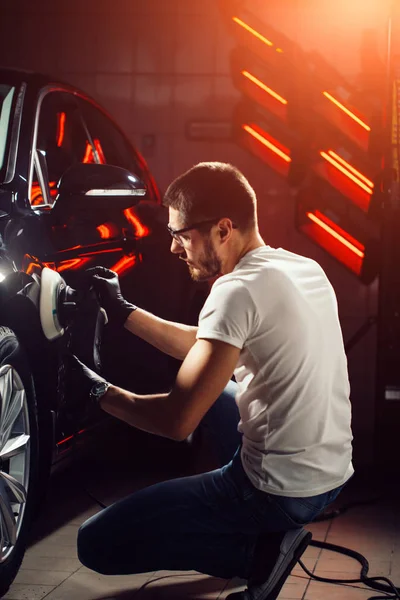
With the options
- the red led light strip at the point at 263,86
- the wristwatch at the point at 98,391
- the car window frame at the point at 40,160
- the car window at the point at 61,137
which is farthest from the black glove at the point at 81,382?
the red led light strip at the point at 263,86

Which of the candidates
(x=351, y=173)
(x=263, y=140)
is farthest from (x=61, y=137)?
(x=351, y=173)

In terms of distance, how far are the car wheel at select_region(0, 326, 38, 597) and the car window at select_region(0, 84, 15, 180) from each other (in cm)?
85

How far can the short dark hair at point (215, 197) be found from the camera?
2.51 metres

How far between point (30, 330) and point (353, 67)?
4049mm

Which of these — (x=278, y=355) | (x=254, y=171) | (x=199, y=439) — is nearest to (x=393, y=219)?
(x=199, y=439)

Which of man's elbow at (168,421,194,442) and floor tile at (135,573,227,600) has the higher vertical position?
man's elbow at (168,421,194,442)

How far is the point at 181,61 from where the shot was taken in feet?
21.3

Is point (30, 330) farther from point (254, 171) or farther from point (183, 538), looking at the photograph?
point (254, 171)

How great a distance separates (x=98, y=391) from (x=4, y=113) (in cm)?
146

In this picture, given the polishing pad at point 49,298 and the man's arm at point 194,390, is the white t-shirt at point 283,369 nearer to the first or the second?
the man's arm at point 194,390

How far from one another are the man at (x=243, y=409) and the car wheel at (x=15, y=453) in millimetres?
343

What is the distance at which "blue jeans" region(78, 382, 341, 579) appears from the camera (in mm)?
2490

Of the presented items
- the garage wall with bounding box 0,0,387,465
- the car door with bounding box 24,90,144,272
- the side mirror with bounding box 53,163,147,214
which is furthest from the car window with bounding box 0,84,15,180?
the garage wall with bounding box 0,0,387,465

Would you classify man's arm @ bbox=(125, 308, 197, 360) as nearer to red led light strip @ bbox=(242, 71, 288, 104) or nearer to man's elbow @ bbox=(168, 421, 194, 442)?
man's elbow @ bbox=(168, 421, 194, 442)
